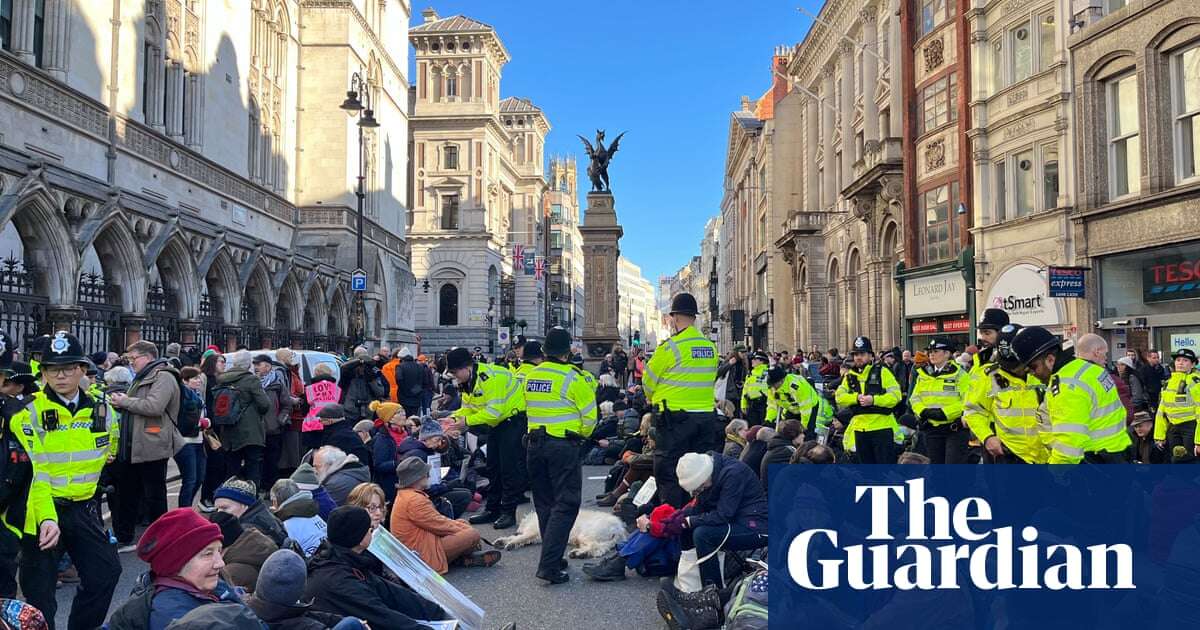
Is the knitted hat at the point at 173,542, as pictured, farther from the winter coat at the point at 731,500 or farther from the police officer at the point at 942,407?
the police officer at the point at 942,407

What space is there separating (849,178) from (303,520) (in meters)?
32.0

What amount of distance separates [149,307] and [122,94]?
5893 mm

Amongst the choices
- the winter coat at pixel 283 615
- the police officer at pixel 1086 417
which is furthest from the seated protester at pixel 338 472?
the police officer at pixel 1086 417

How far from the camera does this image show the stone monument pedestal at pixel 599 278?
3120cm

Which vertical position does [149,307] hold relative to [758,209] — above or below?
below

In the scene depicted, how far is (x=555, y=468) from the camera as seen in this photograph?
24.8 feet

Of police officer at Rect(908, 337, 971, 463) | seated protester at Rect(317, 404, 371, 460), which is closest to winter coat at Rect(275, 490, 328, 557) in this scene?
seated protester at Rect(317, 404, 371, 460)

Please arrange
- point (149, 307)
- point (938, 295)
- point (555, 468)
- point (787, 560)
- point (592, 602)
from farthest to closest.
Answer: point (938, 295), point (149, 307), point (555, 468), point (592, 602), point (787, 560)

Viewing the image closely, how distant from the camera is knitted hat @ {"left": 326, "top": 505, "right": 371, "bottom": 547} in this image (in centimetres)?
511

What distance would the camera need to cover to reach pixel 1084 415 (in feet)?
16.9

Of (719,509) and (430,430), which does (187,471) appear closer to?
(430,430)

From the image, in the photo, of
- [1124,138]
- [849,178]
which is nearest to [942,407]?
[1124,138]

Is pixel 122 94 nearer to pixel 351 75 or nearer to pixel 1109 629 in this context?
pixel 351 75

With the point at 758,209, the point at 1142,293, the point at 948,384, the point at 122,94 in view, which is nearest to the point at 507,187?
the point at 758,209
